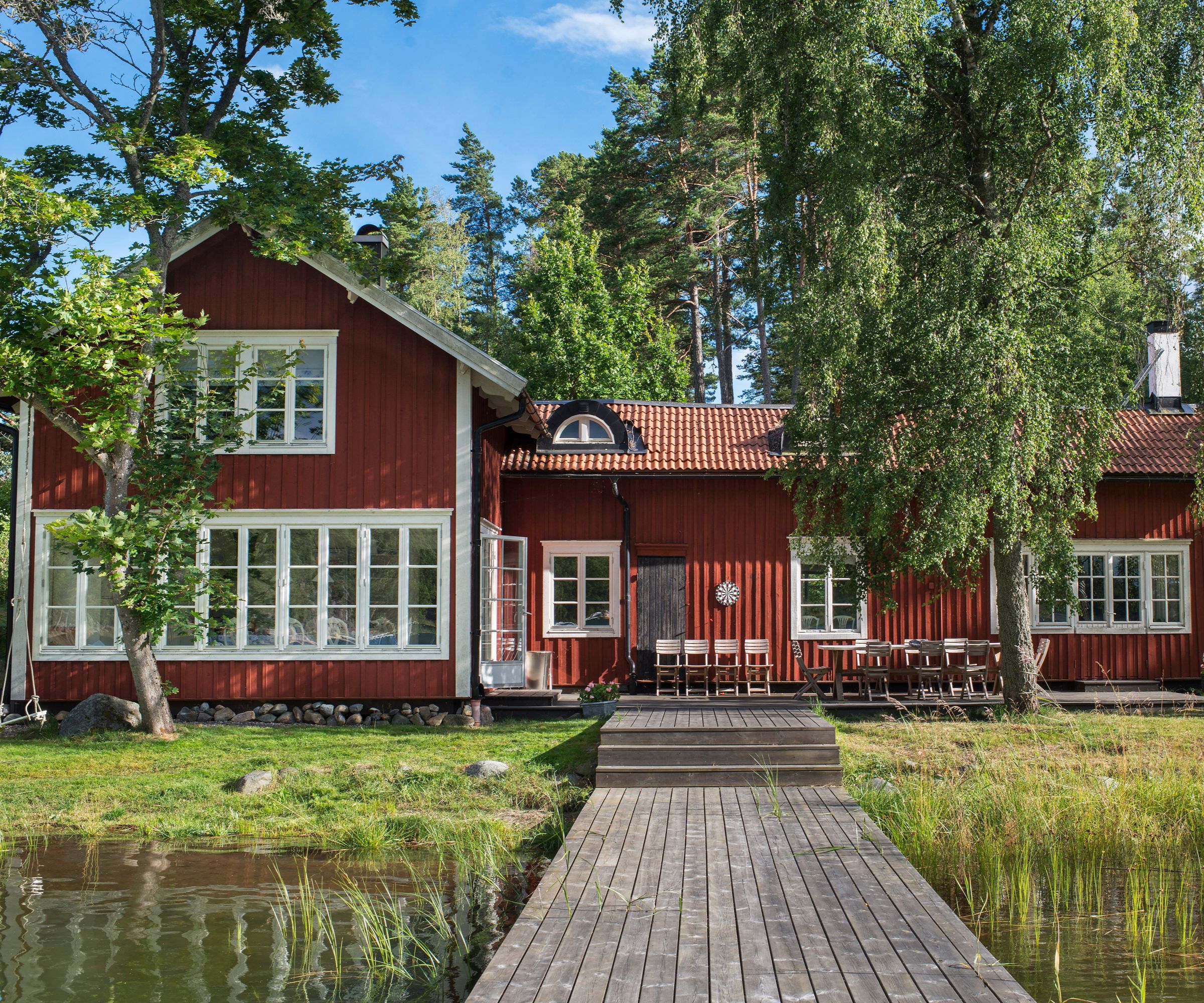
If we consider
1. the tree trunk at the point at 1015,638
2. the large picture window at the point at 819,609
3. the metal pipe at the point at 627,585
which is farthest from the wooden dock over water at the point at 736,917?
the large picture window at the point at 819,609

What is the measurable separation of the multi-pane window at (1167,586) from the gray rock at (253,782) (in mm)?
13021

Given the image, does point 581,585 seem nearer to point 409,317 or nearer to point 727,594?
point 727,594

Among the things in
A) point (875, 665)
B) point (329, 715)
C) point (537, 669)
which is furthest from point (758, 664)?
point (329, 715)

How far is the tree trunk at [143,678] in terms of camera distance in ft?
39.7

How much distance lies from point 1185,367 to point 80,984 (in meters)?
24.6

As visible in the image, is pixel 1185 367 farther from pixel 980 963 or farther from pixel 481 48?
pixel 980 963

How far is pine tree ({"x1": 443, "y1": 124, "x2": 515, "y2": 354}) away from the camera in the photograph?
3891 cm

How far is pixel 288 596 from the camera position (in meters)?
13.6

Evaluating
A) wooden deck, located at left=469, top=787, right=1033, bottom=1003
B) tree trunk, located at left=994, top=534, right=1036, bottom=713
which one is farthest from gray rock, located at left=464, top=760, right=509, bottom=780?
tree trunk, located at left=994, top=534, right=1036, bottom=713

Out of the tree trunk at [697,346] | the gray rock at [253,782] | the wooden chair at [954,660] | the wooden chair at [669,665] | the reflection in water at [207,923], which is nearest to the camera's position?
the reflection in water at [207,923]

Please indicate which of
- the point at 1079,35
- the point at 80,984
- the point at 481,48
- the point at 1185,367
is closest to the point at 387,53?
the point at 481,48

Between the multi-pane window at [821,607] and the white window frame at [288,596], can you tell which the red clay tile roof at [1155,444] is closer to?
the multi-pane window at [821,607]

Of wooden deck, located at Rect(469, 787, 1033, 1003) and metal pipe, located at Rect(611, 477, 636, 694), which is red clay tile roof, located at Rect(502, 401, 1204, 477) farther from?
wooden deck, located at Rect(469, 787, 1033, 1003)

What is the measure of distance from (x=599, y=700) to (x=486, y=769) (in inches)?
171
